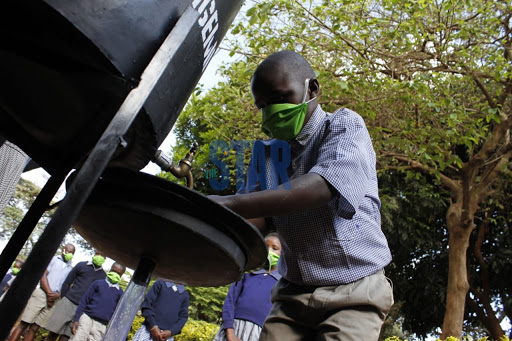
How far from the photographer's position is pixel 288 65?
1.90 meters

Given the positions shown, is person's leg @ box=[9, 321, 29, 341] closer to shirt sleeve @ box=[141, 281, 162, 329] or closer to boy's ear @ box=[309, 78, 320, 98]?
shirt sleeve @ box=[141, 281, 162, 329]

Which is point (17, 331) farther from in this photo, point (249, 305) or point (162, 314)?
point (249, 305)

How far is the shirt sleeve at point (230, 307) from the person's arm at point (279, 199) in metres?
3.59

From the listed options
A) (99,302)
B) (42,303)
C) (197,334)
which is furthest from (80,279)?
(197,334)

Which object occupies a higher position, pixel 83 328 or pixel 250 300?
pixel 250 300

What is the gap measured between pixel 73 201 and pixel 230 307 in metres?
4.19

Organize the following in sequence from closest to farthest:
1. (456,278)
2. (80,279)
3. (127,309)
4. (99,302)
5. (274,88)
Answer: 1. (127,309)
2. (274,88)
3. (99,302)
4. (80,279)
5. (456,278)

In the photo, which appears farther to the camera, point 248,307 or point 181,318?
Answer: point 181,318

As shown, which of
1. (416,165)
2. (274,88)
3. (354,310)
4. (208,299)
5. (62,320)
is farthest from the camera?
(208,299)

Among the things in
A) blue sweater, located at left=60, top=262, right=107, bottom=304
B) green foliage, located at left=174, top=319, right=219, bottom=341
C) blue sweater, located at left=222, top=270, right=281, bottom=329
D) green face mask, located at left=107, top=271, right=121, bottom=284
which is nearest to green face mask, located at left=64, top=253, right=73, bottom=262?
blue sweater, located at left=60, top=262, right=107, bottom=304

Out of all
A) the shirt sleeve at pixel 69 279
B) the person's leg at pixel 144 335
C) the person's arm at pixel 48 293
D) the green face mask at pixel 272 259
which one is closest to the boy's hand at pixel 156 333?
the person's leg at pixel 144 335

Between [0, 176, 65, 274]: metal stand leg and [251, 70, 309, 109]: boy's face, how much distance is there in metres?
0.79

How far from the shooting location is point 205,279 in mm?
1637

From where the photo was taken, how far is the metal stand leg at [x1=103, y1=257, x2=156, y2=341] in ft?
4.39
